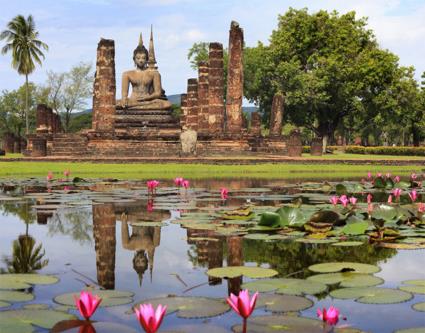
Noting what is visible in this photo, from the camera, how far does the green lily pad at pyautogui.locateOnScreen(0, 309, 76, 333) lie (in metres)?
3.32

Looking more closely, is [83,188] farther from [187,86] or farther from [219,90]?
[187,86]

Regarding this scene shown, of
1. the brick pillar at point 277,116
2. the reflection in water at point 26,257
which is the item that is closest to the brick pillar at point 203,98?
the brick pillar at point 277,116

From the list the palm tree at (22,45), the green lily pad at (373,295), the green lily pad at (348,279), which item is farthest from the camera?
the palm tree at (22,45)

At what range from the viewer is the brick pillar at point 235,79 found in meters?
32.2

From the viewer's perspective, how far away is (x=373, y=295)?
4.15 metres

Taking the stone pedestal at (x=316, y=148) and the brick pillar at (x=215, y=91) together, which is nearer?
the brick pillar at (x=215, y=91)

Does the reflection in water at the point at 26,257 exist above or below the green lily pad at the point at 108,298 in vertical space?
below

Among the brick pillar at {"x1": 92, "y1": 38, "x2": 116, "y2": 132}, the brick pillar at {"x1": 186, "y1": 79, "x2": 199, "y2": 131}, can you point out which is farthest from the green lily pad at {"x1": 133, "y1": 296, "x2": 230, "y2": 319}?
the brick pillar at {"x1": 186, "y1": 79, "x2": 199, "y2": 131}

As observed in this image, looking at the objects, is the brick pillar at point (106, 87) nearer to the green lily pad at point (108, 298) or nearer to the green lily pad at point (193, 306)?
the green lily pad at point (108, 298)

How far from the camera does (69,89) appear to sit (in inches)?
2854

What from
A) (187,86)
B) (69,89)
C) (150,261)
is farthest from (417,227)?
(69,89)

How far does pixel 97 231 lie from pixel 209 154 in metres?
23.4

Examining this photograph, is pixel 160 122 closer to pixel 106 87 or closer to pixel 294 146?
pixel 106 87

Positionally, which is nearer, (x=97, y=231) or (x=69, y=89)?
(x=97, y=231)
